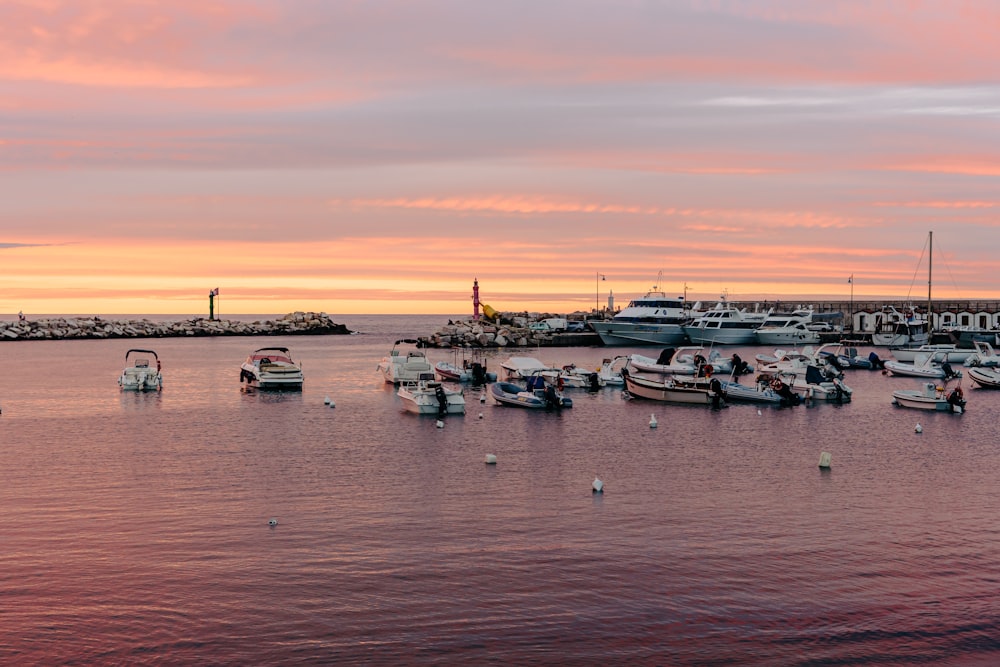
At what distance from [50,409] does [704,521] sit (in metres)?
45.2

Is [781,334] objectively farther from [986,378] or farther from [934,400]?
[934,400]

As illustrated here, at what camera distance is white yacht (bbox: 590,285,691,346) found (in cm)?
13762

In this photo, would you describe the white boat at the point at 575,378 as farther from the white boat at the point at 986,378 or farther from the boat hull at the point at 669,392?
the white boat at the point at 986,378

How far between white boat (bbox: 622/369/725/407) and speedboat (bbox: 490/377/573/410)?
7415 mm

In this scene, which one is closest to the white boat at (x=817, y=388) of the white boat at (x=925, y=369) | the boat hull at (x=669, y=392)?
the boat hull at (x=669, y=392)

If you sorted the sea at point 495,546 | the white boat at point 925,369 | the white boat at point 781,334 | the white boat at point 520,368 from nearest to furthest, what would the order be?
1. the sea at point 495,546
2. the white boat at point 520,368
3. the white boat at point 925,369
4. the white boat at point 781,334

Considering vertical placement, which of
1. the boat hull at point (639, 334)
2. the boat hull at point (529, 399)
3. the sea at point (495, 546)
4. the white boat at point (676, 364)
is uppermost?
the boat hull at point (639, 334)

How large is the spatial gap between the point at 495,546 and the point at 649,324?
115372 mm

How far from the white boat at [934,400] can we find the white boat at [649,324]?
7325cm

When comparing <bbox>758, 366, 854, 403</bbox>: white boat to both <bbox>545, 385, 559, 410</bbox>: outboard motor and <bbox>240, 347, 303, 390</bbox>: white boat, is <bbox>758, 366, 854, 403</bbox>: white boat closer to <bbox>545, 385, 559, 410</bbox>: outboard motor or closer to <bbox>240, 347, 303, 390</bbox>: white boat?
<bbox>545, 385, 559, 410</bbox>: outboard motor

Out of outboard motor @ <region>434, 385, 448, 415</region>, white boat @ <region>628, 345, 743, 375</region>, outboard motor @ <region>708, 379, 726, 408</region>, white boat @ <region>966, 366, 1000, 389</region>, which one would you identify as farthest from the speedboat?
white boat @ <region>966, 366, 1000, 389</region>

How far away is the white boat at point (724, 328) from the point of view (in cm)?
13975

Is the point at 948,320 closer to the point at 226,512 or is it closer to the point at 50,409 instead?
the point at 50,409

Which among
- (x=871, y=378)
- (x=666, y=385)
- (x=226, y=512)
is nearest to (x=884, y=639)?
(x=226, y=512)
